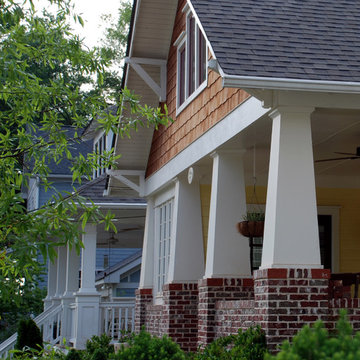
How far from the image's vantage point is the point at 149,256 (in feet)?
56.1

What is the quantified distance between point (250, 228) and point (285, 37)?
287cm

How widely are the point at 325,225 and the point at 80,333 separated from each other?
6239 mm

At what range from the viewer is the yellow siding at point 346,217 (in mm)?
15102

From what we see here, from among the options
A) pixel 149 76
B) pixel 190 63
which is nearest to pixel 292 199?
pixel 190 63

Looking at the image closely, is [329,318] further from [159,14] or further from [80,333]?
[80,333]

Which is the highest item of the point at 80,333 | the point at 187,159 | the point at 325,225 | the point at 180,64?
the point at 180,64

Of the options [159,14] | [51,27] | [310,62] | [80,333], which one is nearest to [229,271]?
[310,62]

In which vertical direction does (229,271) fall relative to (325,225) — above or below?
below

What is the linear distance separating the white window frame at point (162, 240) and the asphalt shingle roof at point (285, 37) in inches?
235

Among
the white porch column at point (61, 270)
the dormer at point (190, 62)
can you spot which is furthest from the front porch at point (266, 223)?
the white porch column at point (61, 270)

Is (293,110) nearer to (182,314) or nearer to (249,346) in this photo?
(249,346)

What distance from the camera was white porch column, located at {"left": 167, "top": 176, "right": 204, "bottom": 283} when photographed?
1402cm

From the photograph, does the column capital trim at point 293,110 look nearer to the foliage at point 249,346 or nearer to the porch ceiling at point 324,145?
the porch ceiling at point 324,145

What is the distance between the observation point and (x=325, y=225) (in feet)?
50.1
